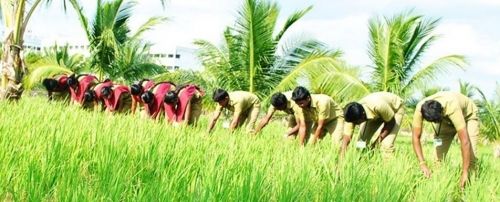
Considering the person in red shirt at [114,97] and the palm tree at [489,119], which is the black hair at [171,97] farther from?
the palm tree at [489,119]

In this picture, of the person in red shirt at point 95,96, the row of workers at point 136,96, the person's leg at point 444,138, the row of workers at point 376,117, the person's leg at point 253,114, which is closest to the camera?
the row of workers at point 376,117

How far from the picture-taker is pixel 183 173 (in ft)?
9.41

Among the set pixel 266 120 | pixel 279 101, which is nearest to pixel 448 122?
pixel 279 101

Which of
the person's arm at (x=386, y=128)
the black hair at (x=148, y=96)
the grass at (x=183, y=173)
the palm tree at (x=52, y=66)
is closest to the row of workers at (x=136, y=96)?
the black hair at (x=148, y=96)

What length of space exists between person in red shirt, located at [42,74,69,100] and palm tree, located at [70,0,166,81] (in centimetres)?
356

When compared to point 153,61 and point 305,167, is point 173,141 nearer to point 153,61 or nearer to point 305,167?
point 305,167

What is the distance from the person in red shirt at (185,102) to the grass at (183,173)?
1940 millimetres

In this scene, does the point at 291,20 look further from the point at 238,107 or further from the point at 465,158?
the point at 465,158

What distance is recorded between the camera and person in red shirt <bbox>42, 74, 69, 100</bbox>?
8281 mm

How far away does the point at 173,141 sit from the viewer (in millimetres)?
4078

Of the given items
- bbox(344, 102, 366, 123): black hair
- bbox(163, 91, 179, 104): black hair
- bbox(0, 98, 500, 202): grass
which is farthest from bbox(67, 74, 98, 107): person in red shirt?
bbox(344, 102, 366, 123): black hair

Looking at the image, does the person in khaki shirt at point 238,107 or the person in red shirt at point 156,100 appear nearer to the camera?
the person in khaki shirt at point 238,107

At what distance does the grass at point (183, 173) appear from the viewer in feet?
8.30

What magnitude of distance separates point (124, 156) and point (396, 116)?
263 centimetres
